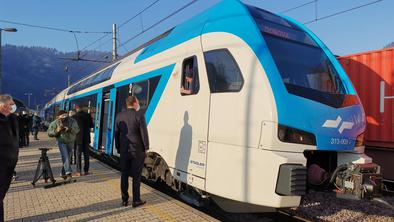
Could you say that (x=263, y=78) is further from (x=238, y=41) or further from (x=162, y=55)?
(x=162, y=55)

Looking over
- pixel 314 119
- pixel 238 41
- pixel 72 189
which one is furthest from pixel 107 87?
pixel 314 119

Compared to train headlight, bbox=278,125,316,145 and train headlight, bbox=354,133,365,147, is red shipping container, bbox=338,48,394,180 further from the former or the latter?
train headlight, bbox=278,125,316,145

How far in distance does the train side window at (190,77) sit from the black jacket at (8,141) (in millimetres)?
2519

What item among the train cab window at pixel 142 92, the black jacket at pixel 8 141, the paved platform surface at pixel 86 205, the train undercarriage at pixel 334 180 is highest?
the train cab window at pixel 142 92

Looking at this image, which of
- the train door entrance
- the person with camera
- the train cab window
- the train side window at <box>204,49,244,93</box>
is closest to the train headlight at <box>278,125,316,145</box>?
the train side window at <box>204,49,244,93</box>

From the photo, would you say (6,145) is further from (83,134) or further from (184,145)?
(83,134)

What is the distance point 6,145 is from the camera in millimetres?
4941

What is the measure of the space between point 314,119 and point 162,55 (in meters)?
3.49

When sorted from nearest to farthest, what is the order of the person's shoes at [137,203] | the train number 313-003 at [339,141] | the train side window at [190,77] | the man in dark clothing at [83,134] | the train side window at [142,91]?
the train number 313-003 at [339,141] → the train side window at [190,77] → the person's shoes at [137,203] → the train side window at [142,91] → the man in dark clothing at [83,134]

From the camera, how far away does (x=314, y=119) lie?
5047mm

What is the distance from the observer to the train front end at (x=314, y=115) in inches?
192

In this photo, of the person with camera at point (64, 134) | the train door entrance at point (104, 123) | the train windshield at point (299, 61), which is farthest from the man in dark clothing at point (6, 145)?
the train door entrance at point (104, 123)

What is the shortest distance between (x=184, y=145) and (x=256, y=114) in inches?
67.0

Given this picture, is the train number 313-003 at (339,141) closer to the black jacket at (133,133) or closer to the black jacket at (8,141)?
the black jacket at (133,133)
